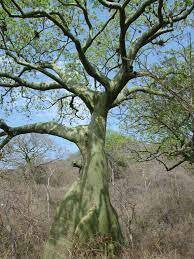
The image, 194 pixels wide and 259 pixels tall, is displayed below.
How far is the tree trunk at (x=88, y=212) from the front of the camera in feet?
30.6

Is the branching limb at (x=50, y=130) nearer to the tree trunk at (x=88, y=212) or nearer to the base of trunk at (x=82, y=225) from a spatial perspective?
the tree trunk at (x=88, y=212)

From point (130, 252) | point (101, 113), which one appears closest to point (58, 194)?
point (101, 113)

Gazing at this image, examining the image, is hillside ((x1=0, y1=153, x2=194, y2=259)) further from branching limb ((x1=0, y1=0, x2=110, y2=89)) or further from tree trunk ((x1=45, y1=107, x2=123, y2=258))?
branching limb ((x1=0, y1=0, x2=110, y2=89))

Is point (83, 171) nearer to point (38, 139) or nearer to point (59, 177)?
point (38, 139)

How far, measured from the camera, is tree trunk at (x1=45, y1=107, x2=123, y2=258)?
9.34 m

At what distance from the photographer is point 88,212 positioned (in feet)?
31.4

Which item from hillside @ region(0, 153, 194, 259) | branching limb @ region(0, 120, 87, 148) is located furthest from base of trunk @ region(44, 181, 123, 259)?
branching limb @ region(0, 120, 87, 148)

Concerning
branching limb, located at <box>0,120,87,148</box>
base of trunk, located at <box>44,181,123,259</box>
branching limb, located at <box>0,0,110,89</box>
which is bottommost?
base of trunk, located at <box>44,181,123,259</box>

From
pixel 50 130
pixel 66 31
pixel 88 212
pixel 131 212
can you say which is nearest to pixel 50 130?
pixel 50 130

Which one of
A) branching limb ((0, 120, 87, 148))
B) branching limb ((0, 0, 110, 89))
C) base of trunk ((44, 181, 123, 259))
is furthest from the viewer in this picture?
branching limb ((0, 120, 87, 148))

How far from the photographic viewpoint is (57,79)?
11.1 metres

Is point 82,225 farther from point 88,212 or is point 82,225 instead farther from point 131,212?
point 131,212

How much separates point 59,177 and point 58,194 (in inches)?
397

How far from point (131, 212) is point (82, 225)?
11237 mm
